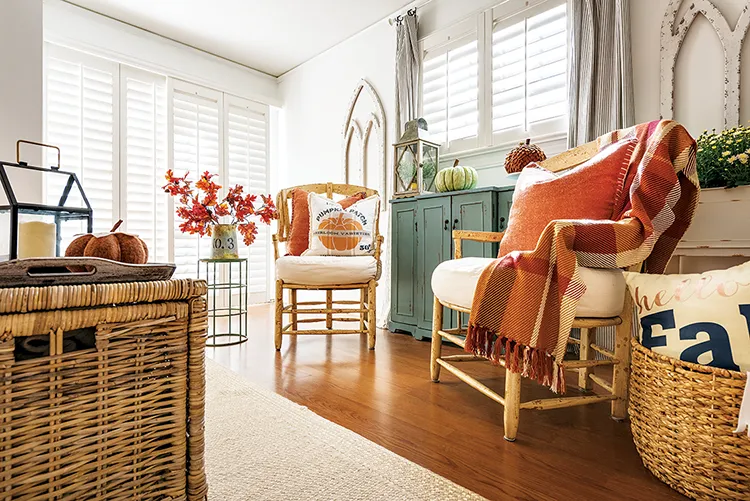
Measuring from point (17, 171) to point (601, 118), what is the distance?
3.06 meters

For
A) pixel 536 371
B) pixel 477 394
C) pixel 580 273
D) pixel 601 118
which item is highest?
pixel 601 118

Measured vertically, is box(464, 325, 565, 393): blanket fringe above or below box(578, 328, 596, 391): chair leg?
above

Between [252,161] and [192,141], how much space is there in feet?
2.09

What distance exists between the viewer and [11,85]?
2.23 meters

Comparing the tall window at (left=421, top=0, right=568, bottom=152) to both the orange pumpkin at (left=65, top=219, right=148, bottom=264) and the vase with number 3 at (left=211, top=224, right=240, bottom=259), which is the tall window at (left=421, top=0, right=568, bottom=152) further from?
the orange pumpkin at (left=65, top=219, right=148, bottom=264)

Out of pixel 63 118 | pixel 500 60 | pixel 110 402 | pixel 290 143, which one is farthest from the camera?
pixel 290 143

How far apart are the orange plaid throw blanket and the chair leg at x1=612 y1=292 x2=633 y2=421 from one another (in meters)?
0.23

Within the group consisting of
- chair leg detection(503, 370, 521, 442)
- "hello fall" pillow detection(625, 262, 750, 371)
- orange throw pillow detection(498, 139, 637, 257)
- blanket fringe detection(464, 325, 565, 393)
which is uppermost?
orange throw pillow detection(498, 139, 637, 257)

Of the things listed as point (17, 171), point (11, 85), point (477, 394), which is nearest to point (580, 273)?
point (477, 394)

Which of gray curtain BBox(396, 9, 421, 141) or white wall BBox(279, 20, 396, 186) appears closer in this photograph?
gray curtain BBox(396, 9, 421, 141)

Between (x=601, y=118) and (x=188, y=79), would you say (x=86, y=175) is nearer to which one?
(x=188, y=79)

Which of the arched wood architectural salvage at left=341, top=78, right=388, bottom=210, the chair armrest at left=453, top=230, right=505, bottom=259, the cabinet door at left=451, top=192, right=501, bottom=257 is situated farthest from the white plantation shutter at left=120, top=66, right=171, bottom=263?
the chair armrest at left=453, top=230, right=505, bottom=259

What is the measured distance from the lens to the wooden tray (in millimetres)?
586

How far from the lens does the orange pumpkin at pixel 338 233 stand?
8.28 ft
